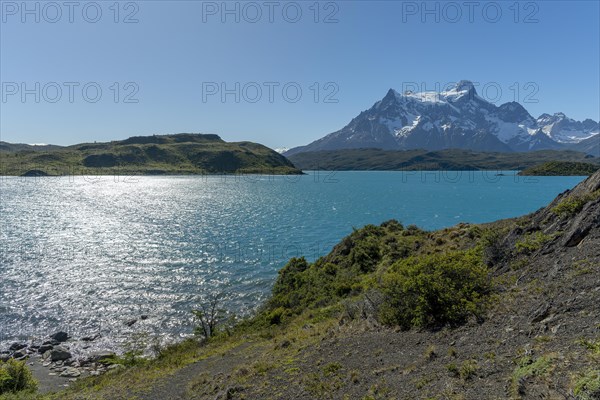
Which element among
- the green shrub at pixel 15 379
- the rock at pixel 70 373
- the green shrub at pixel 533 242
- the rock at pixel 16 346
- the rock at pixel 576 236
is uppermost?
the rock at pixel 576 236

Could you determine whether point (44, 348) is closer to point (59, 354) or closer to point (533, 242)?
point (59, 354)

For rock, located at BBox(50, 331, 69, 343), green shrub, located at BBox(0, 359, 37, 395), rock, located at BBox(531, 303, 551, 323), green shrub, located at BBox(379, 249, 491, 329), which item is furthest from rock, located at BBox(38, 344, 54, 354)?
rock, located at BBox(531, 303, 551, 323)

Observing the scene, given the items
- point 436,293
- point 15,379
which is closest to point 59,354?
point 15,379

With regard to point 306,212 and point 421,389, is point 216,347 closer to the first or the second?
point 421,389

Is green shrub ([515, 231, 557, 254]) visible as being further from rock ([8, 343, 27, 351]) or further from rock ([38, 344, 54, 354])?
rock ([8, 343, 27, 351])

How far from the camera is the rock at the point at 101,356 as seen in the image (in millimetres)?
27000

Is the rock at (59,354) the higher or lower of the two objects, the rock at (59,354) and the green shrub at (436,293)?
the lower

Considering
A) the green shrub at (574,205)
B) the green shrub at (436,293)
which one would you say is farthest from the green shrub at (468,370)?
the green shrub at (574,205)

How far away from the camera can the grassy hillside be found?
344 inches

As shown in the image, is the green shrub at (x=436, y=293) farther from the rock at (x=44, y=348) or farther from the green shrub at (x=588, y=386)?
the rock at (x=44, y=348)

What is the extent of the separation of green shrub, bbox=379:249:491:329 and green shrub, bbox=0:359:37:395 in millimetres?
21848

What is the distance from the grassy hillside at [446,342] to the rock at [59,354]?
5.70 metres

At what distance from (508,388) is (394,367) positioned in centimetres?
404

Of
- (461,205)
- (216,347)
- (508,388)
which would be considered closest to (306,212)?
(461,205)
